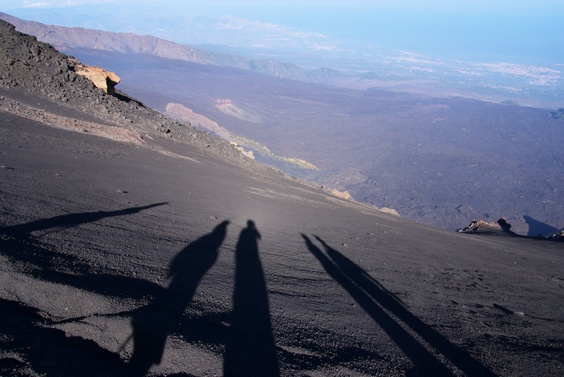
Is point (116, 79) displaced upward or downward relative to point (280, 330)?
upward

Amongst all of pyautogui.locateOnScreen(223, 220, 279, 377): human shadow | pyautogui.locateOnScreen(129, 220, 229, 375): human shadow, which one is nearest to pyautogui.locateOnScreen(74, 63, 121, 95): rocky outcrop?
pyautogui.locateOnScreen(129, 220, 229, 375): human shadow

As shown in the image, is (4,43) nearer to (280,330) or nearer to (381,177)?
(280,330)

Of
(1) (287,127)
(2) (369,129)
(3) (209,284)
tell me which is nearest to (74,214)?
(3) (209,284)

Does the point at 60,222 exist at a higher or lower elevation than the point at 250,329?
higher

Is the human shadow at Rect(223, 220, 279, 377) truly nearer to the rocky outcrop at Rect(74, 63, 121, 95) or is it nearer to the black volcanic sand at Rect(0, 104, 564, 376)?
the black volcanic sand at Rect(0, 104, 564, 376)

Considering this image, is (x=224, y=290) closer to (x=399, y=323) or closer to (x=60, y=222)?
(x=399, y=323)

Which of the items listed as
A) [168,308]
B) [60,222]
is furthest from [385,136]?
[168,308]
